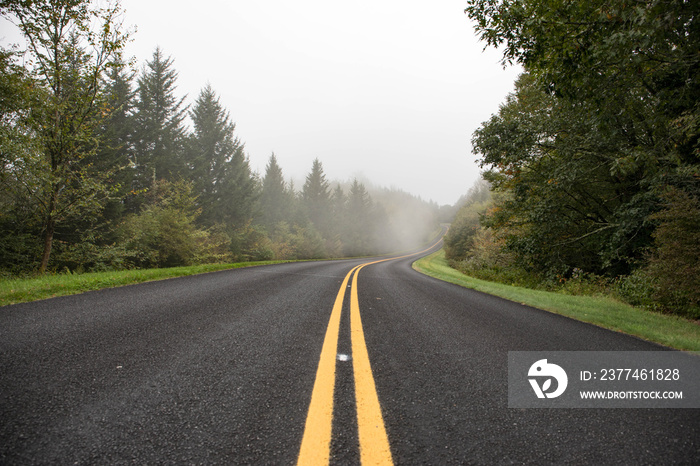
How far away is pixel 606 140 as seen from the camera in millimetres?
7648

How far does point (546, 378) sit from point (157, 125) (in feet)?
80.6

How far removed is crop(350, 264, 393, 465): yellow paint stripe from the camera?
1.33 metres

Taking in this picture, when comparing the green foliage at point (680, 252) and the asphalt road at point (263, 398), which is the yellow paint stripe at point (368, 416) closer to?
the asphalt road at point (263, 398)

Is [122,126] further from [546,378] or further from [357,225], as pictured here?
[357,225]

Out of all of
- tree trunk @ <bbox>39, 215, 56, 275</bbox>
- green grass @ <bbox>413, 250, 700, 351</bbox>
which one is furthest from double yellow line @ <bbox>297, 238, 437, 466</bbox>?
tree trunk @ <bbox>39, 215, 56, 275</bbox>

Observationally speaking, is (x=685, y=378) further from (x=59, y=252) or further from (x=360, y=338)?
(x=59, y=252)

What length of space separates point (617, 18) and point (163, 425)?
24.9ft

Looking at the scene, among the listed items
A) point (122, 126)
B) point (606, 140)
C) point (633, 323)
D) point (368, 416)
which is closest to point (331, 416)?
point (368, 416)

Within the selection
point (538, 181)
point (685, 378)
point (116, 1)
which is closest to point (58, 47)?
point (116, 1)

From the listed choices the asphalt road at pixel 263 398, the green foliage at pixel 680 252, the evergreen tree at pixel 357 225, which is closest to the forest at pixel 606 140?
the green foliage at pixel 680 252

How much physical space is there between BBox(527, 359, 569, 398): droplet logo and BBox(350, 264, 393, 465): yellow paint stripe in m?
1.29

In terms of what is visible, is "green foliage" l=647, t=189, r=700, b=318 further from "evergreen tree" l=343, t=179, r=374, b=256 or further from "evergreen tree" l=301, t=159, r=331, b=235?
"evergreen tree" l=343, t=179, r=374, b=256

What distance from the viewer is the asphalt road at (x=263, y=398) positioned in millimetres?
1361

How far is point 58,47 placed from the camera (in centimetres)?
802
